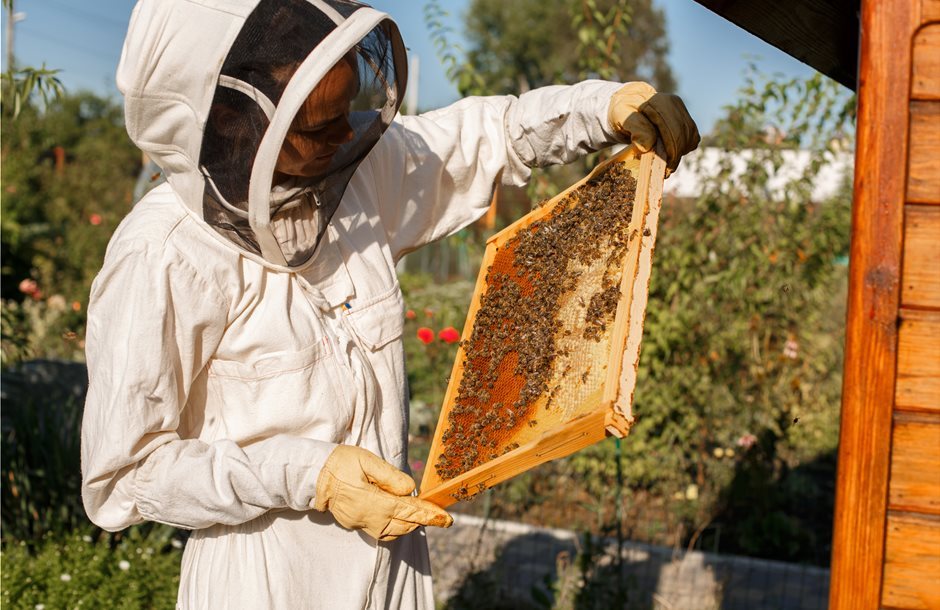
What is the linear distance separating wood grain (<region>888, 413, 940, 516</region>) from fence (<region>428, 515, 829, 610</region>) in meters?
2.62

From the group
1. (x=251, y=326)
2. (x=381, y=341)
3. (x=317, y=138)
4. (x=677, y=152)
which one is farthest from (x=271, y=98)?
(x=677, y=152)

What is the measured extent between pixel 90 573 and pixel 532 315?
2.77 meters

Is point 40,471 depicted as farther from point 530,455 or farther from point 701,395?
point 701,395

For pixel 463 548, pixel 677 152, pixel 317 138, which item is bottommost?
pixel 463 548

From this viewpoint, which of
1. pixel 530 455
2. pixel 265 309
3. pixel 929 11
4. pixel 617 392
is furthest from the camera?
pixel 265 309

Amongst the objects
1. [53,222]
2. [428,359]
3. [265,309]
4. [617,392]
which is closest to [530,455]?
[617,392]

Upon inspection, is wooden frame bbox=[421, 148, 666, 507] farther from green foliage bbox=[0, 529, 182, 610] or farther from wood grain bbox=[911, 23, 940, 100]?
green foliage bbox=[0, 529, 182, 610]

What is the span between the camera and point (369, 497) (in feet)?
6.77

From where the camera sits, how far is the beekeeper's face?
6.52 feet

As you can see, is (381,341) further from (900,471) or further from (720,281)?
(720,281)

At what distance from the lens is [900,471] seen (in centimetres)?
159

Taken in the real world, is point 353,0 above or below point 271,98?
above

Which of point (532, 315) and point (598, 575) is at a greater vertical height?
point (532, 315)

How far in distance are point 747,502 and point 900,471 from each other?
156 inches
